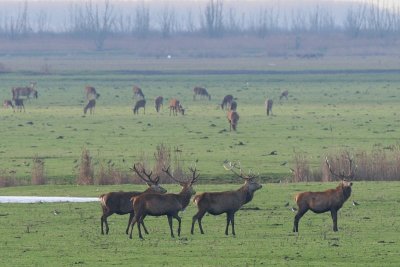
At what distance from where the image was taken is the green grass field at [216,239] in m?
19.2

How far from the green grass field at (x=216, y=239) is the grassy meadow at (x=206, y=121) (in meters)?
7.22

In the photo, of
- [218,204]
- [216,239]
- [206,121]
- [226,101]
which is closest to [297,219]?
[218,204]

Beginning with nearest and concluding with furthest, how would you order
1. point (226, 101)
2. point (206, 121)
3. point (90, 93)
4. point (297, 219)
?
point (297, 219) < point (206, 121) < point (226, 101) < point (90, 93)

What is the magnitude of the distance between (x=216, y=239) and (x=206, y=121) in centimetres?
3144

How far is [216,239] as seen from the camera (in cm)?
2133

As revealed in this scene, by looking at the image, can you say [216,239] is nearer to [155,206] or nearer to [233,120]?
[155,206]

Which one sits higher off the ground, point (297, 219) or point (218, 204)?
point (218, 204)

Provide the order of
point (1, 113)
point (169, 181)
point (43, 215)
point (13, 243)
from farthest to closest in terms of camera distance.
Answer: point (1, 113) < point (169, 181) < point (43, 215) < point (13, 243)

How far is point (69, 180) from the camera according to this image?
3262 cm

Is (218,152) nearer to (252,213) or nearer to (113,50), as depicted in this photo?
(252,213)

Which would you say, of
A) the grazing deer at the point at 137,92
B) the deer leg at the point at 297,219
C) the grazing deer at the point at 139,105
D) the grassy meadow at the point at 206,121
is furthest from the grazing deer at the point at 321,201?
the grazing deer at the point at 137,92

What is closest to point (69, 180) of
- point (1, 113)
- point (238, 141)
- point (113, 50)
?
point (238, 141)

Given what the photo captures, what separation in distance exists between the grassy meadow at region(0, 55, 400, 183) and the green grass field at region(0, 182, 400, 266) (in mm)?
7217

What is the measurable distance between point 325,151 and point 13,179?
10.7 m
